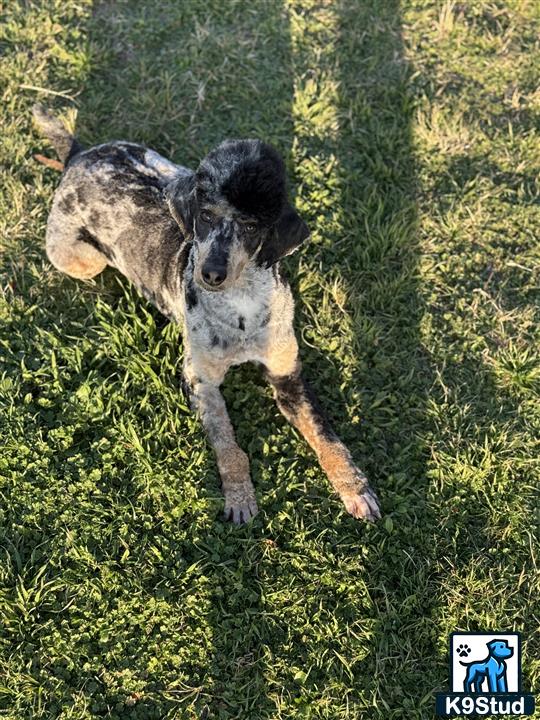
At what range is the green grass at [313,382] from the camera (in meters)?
3.51

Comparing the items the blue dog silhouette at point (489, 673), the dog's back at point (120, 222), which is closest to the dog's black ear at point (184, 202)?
the dog's back at point (120, 222)

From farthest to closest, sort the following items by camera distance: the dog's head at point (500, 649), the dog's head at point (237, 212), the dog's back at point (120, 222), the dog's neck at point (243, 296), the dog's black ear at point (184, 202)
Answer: the dog's back at point (120, 222) → the dog's neck at point (243, 296) → the dog's head at point (500, 649) → the dog's black ear at point (184, 202) → the dog's head at point (237, 212)

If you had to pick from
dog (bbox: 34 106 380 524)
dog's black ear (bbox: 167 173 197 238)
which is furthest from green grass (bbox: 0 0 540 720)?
dog's black ear (bbox: 167 173 197 238)

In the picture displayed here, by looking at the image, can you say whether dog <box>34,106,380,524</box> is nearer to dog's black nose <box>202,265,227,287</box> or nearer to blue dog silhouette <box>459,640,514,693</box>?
dog's black nose <box>202,265,227,287</box>

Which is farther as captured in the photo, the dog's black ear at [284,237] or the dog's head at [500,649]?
the dog's head at [500,649]

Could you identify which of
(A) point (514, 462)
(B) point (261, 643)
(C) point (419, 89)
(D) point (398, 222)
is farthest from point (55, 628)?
(C) point (419, 89)

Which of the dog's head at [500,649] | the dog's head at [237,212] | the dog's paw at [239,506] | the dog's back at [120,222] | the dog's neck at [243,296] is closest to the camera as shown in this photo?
the dog's head at [237,212]

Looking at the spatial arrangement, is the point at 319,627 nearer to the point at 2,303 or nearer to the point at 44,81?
the point at 2,303

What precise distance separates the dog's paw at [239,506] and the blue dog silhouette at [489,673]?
4.79ft

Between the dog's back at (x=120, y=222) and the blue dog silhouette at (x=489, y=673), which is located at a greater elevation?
the dog's back at (x=120, y=222)

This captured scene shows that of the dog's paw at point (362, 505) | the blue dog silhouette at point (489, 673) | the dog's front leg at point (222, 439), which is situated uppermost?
the dog's front leg at point (222, 439)

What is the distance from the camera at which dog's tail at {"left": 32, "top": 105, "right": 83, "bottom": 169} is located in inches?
201

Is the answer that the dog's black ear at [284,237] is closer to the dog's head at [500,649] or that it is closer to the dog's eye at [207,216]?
the dog's eye at [207,216]

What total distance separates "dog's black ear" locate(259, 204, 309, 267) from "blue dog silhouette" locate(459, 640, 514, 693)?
250 cm
